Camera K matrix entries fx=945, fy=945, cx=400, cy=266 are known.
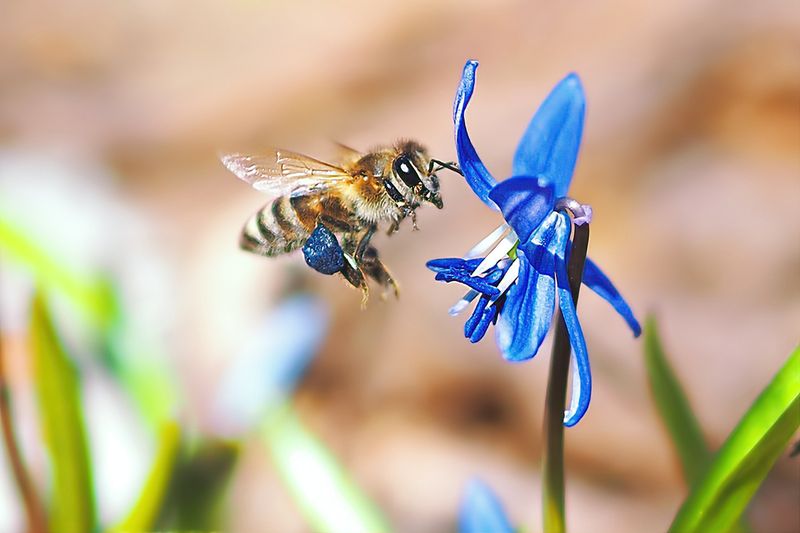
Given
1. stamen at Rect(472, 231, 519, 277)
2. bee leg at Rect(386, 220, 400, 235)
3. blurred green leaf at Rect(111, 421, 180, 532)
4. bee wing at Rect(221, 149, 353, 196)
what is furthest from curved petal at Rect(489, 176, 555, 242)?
blurred green leaf at Rect(111, 421, 180, 532)

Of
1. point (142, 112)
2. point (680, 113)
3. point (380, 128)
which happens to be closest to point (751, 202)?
point (680, 113)

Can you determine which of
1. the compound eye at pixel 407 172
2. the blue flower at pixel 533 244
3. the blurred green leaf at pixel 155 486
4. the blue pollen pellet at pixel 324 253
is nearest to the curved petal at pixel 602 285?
the blue flower at pixel 533 244

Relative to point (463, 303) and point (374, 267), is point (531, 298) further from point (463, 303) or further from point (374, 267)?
point (374, 267)

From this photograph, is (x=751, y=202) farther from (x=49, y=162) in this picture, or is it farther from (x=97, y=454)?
(x=49, y=162)

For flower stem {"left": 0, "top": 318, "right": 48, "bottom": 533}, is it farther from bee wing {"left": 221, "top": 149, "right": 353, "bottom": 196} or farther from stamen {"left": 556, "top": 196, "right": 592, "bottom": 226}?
stamen {"left": 556, "top": 196, "right": 592, "bottom": 226}

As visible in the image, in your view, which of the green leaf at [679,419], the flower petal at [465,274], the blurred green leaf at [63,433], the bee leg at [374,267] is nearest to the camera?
the flower petal at [465,274]

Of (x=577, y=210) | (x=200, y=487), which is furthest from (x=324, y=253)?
(x=200, y=487)

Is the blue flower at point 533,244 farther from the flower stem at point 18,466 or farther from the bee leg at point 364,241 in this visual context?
the flower stem at point 18,466
